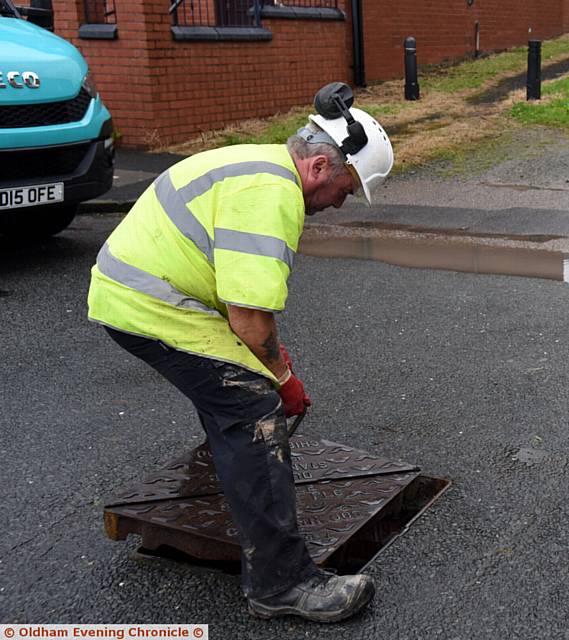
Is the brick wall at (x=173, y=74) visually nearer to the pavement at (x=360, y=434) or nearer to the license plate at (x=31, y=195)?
the pavement at (x=360, y=434)

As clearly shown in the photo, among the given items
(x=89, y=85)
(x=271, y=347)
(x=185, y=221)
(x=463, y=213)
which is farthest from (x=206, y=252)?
(x=463, y=213)

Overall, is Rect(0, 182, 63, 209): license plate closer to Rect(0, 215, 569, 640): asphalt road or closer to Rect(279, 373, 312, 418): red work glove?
Rect(0, 215, 569, 640): asphalt road

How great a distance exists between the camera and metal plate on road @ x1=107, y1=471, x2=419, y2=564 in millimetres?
3156

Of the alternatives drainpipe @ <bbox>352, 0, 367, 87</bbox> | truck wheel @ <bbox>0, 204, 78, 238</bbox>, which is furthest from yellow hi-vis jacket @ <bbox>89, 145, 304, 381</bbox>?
drainpipe @ <bbox>352, 0, 367, 87</bbox>

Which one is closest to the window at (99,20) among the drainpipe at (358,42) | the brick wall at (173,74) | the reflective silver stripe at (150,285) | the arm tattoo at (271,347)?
the brick wall at (173,74)

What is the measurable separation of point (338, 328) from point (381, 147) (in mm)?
3069

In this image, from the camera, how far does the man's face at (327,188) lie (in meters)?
2.75

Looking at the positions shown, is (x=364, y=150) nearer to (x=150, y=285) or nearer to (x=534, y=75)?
(x=150, y=285)

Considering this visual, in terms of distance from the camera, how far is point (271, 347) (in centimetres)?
274

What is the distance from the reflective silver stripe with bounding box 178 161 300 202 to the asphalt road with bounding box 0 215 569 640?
1314 millimetres

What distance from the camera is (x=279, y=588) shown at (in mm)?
2867

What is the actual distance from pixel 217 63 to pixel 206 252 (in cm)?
1078

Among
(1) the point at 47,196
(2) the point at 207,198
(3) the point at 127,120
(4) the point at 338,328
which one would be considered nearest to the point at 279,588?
(2) the point at 207,198

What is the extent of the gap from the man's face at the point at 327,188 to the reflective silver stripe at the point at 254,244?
24 cm
